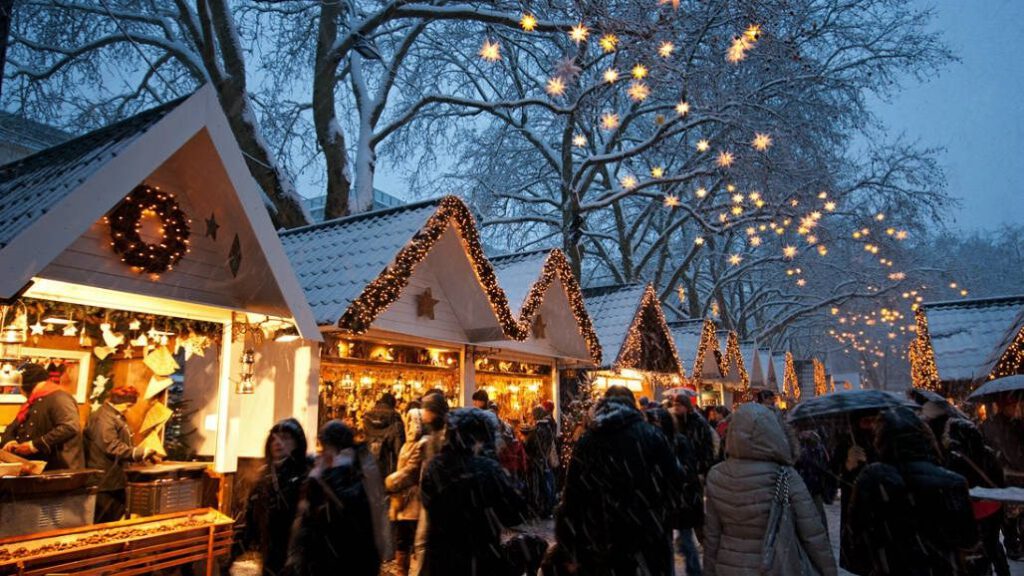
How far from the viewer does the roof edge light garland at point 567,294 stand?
35.1 feet

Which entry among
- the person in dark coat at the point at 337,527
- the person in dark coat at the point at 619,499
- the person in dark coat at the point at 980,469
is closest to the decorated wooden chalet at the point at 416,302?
the person in dark coat at the point at 337,527

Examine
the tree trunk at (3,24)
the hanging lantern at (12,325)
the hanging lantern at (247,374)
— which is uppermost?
the tree trunk at (3,24)

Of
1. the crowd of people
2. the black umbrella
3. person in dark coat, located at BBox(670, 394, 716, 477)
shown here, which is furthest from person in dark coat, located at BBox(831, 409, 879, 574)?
the crowd of people

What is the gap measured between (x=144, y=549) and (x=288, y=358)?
239cm

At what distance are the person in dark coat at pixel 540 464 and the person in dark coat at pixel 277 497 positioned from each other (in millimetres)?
7281

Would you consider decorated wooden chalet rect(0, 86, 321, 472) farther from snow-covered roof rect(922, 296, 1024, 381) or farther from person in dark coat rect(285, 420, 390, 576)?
snow-covered roof rect(922, 296, 1024, 381)

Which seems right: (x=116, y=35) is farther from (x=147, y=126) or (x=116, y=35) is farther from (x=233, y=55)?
(x=147, y=126)

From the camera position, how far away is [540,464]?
11.2 metres

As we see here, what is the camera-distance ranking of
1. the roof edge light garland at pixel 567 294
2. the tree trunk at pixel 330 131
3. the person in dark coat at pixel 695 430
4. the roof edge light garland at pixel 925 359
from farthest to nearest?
the roof edge light garland at pixel 925 359 < the tree trunk at pixel 330 131 < the roof edge light garland at pixel 567 294 < the person in dark coat at pixel 695 430

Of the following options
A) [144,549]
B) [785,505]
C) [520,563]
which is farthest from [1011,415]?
[144,549]

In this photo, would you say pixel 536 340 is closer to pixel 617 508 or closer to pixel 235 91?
pixel 235 91

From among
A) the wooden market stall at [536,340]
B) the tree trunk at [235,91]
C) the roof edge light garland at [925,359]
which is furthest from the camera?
the roof edge light garland at [925,359]

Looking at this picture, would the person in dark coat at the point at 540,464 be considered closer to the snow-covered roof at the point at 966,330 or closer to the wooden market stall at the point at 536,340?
the wooden market stall at the point at 536,340

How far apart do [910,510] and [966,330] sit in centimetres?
1217
